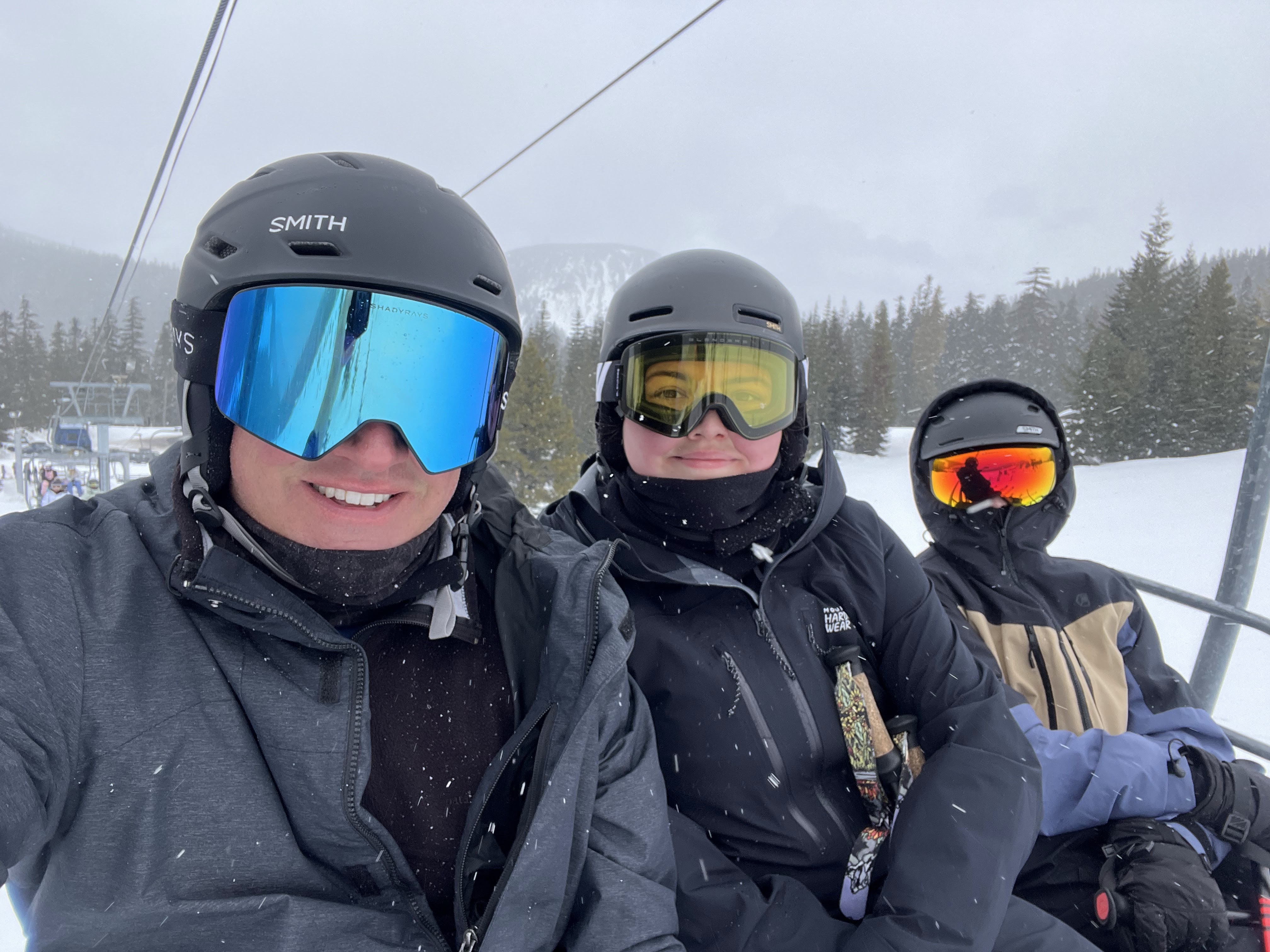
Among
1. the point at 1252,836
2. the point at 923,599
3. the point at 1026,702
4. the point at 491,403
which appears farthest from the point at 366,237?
the point at 1252,836

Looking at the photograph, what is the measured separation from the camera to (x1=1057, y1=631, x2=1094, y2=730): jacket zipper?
7.52ft

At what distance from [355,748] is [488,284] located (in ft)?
3.42

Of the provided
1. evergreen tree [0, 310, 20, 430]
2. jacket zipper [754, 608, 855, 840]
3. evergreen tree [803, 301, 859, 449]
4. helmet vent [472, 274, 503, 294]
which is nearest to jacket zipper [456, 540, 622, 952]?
jacket zipper [754, 608, 855, 840]

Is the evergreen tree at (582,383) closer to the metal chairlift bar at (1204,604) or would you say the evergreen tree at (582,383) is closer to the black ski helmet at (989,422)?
the black ski helmet at (989,422)

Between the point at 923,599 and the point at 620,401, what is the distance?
1160 mm

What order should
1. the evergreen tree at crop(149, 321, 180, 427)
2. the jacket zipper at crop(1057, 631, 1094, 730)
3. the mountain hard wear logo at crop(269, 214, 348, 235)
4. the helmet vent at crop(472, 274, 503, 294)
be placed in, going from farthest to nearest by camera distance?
the evergreen tree at crop(149, 321, 180, 427)
the jacket zipper at crop(1057, 631, 1094, 730)
the helmet vent at crop(472, 274, 503, 294)
the mountain hard wear logo at crop(269, 214, 348, 235)

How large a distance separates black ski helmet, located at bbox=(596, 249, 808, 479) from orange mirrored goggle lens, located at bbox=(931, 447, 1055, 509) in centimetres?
86

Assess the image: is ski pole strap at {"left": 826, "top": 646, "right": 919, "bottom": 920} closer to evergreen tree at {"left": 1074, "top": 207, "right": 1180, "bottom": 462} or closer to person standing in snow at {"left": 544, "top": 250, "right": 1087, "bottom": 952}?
person standing in snow at {"left": 544, "top": 250, "right": 1087, "bottom": 952}

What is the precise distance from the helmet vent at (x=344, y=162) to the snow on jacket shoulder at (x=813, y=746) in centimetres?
117

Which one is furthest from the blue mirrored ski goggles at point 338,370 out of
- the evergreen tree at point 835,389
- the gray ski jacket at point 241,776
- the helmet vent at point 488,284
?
the evergreen tree at point 835,389

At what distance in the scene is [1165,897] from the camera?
1.88 meters

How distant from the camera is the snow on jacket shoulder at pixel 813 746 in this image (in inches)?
60.1

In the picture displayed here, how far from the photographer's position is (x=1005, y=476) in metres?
2.76

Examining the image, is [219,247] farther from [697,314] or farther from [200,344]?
[697,314]
